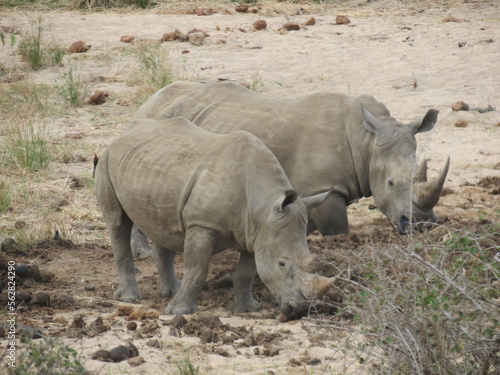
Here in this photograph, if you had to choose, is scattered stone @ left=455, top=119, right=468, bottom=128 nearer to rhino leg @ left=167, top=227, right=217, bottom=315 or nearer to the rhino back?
the rhino back

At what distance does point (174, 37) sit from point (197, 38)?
1.24 ft

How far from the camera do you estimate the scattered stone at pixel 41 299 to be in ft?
19.3

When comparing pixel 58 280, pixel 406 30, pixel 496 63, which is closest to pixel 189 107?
pixel 58 280

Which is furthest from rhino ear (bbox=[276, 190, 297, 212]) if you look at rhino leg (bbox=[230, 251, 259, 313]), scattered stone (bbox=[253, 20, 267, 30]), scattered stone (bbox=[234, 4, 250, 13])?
scattered stone (bbox=[234, 4, 250, 13])

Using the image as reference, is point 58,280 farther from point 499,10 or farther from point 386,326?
point 499,10

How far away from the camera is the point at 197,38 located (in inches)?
532

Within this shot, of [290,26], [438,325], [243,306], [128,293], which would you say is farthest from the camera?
[290,26]

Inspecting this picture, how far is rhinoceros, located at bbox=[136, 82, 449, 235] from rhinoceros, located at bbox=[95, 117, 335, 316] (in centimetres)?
80

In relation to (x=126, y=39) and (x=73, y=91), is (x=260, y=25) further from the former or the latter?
(x=73, y=91)

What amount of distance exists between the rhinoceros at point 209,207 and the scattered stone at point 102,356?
1007mm

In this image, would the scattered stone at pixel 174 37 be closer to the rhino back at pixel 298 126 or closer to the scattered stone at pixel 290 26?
the scattered stone at pixel 290 26

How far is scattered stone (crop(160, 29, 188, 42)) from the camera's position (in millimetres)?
13500

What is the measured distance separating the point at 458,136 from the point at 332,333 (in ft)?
17.5

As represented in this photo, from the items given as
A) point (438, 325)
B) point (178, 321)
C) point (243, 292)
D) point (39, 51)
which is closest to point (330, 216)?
point (243, 292)
